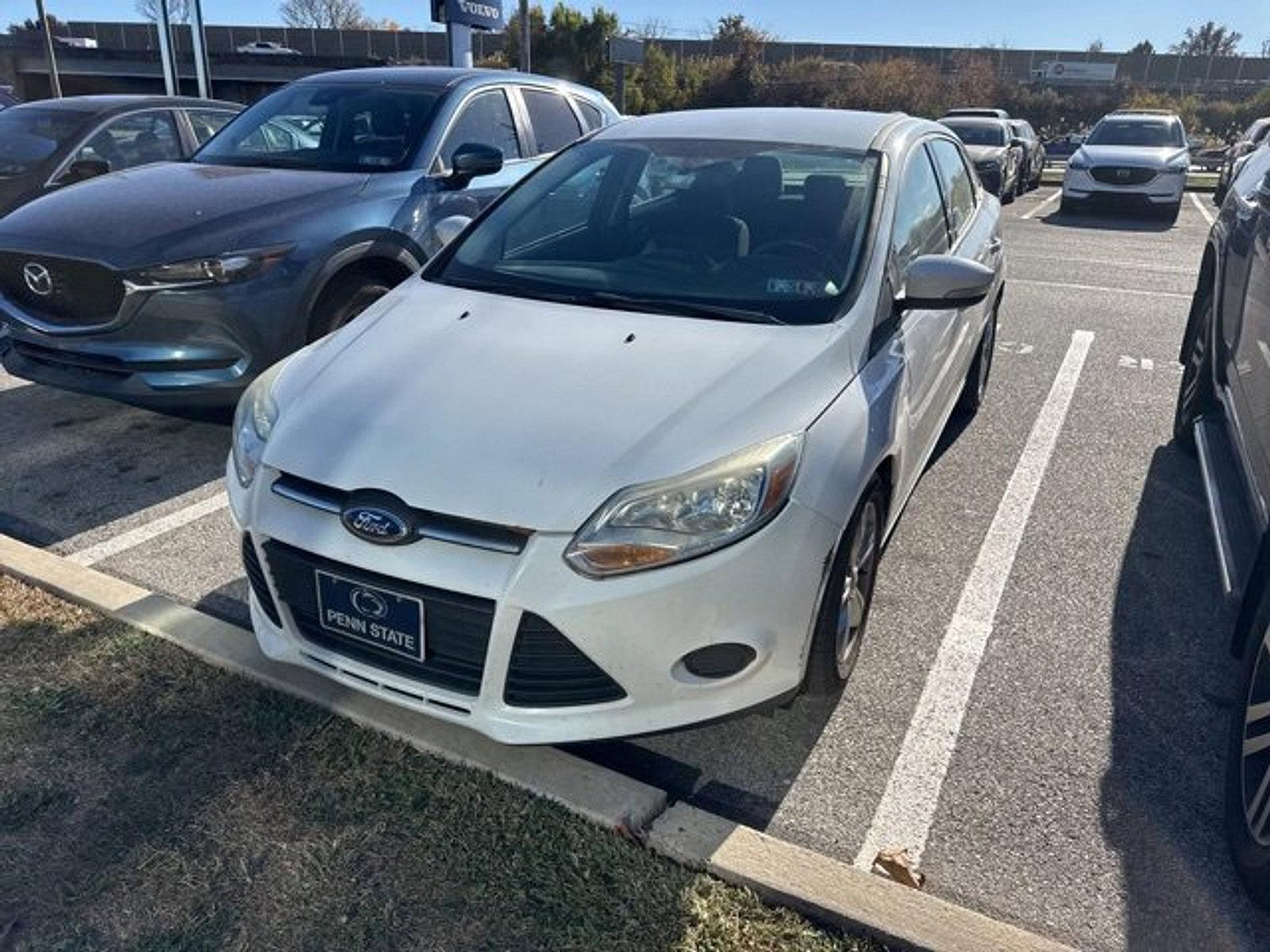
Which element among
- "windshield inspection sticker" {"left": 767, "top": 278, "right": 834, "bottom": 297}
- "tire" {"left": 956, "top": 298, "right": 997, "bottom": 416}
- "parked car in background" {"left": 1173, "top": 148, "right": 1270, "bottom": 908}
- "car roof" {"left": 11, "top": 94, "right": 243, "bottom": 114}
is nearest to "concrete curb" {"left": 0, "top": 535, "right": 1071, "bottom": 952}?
"parked car in background" {"left": 1173, "top": 148, "right": 1270, "bottom": 908}

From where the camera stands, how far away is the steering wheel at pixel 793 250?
3.11m

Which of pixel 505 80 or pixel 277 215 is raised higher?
pixel 505 80

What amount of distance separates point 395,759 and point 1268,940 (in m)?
2.14

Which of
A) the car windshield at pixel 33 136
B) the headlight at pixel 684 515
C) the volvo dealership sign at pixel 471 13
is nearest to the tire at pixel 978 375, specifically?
the headlight at pixel 684 515

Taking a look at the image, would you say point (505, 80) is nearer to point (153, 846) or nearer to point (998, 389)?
point (998, 389)

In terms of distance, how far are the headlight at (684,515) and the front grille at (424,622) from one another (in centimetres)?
29

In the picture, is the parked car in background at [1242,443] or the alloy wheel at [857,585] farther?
the alloy wheel at [857,585]

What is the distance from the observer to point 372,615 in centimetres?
240

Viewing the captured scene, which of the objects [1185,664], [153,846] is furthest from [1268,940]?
[153,846]

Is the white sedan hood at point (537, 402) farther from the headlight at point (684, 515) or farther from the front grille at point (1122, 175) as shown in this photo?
the front grille at point (1122, 175)

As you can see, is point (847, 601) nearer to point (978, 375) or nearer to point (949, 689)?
point (949, 689)

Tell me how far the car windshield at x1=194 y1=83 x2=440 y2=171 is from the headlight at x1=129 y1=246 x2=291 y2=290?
99 cm

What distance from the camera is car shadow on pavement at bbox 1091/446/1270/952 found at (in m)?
2.23

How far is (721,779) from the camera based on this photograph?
2666mm
